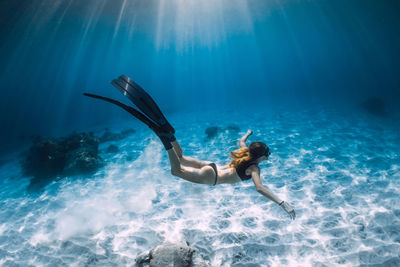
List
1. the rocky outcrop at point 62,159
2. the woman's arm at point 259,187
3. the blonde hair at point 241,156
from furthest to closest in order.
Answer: the rocky outcrop at point 62,159, the blonde hair at point 241,156, the woman's arm at point 259,187

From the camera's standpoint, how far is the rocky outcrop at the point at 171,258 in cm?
392

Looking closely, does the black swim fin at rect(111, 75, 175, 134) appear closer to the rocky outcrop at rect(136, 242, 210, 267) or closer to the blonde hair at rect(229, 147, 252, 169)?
the blonde hair at rect(229, 147, 252, 169)

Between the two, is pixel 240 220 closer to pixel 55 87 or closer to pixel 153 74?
pixel 55 87


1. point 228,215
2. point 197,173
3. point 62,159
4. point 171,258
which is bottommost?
point 62,159

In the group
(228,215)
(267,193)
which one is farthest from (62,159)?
(267,193)

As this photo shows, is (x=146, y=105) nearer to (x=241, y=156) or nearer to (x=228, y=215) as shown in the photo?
(x=241, y=156)

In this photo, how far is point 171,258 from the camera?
3.96 metres

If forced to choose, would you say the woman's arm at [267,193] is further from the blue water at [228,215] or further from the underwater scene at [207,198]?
the blue water at [228,215]

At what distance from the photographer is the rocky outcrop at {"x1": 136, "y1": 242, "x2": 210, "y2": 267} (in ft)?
12.9

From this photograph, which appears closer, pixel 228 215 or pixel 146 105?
pixel 146 105

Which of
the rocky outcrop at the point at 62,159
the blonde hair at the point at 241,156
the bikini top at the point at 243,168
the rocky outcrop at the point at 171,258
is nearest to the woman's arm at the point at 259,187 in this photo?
the bikini top at the point at 243,168

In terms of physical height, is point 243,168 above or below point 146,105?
below

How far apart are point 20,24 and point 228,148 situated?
104ft

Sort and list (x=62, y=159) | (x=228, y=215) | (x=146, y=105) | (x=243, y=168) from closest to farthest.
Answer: (x=146, y=105) → (x=243, y=168) → (x=228, y=215) → (x=62, y=159)
